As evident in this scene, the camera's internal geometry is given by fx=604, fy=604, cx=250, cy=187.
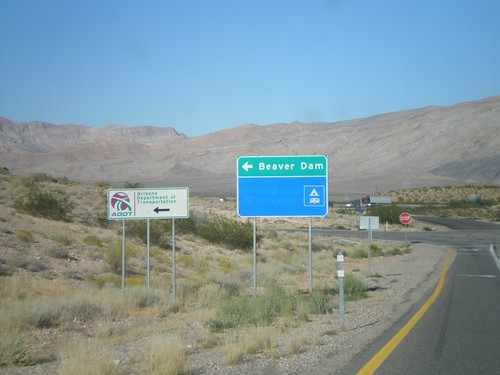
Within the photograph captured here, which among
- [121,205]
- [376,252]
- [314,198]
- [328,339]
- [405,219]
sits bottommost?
[376,252]

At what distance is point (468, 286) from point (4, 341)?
51.8 ft

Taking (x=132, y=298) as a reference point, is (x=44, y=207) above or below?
above

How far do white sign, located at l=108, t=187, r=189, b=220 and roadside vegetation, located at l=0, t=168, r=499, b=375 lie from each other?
2.16 metres

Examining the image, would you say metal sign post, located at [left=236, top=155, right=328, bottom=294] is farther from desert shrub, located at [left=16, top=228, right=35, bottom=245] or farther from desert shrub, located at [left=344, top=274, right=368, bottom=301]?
desert shrub, located at [left=16, top=228, right=35, bottom=245]

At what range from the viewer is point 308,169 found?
60.5 ft

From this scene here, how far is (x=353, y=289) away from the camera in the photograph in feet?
60.4

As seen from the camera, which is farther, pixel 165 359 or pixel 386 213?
pixel 386 213

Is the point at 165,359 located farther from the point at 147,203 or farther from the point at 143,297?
the point at 147,203

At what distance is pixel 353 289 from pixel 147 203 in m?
6.77

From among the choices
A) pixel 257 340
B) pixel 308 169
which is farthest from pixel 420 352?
pixel 308 169

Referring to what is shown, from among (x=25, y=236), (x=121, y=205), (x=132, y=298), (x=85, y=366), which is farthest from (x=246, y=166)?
(x=85, y=366)

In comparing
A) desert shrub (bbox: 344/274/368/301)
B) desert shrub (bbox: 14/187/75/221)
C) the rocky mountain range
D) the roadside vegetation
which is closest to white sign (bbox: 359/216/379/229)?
the roadside vegetation

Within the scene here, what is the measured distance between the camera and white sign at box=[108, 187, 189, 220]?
17969mm

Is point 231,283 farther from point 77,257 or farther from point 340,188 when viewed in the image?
point 340,188
